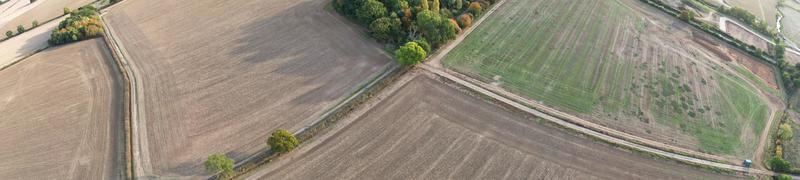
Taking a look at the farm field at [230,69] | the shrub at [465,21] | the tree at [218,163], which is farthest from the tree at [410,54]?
the tree at [218,163]

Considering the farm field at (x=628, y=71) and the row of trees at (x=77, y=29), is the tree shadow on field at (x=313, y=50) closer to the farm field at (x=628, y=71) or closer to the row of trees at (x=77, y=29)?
the farm field at (x=628, y=71)

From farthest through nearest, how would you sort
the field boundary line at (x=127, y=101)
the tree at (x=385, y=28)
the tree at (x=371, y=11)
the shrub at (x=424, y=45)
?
the tree at (x=371, y=11), the tree at (x=385, y=28), the shrub at (x=424, y=45), the field boundary line at (x=127, y=101)

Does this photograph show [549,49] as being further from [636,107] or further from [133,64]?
[133,64]

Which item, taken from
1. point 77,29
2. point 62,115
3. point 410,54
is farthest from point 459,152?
point 77,29

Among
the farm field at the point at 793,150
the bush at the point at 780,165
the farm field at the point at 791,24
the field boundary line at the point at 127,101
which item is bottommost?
the farm field at the point at 791,24

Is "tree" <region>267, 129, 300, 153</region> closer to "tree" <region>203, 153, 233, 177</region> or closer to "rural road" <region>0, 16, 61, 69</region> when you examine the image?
"tree" <region>203, 153, 233, 177</region>

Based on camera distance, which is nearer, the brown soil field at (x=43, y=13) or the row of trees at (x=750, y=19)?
the brown soil field at (x=43, y=13)

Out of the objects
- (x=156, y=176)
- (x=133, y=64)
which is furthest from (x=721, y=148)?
(x=133, y=64)
